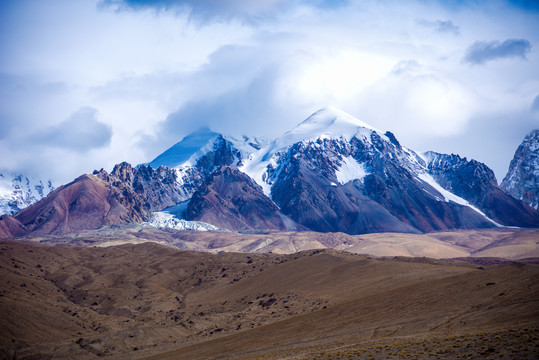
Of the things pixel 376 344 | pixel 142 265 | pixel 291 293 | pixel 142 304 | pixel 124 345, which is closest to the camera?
pixel 376 344

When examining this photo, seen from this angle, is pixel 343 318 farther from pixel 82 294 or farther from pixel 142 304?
pixel 82 294

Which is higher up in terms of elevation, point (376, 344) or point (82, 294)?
point (82, 294)

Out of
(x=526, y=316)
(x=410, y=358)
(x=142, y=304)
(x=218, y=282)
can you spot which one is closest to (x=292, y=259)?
(x=218, y=282)

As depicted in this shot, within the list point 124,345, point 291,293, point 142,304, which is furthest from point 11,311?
point 291,293

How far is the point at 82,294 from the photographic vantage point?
395 ft

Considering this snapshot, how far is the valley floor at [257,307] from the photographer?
51656 millimetres

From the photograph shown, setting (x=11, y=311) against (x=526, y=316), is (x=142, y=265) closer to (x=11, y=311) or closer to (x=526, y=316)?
(x=11, y=311)

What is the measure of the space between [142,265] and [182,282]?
1733 centimetres

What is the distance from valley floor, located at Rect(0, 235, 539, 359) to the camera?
169 ft

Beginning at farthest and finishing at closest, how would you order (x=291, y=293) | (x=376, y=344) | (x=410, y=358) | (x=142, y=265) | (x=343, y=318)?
(x=142, y=265) < (x=291, y=293) < (x=343, y=318) < (x=376, y=344) < (x=410, y=358)

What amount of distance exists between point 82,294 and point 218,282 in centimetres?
3067

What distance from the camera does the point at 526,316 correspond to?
52.2 m

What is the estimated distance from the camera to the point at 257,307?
102 metres

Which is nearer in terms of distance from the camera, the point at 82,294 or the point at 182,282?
the point at 82,294
